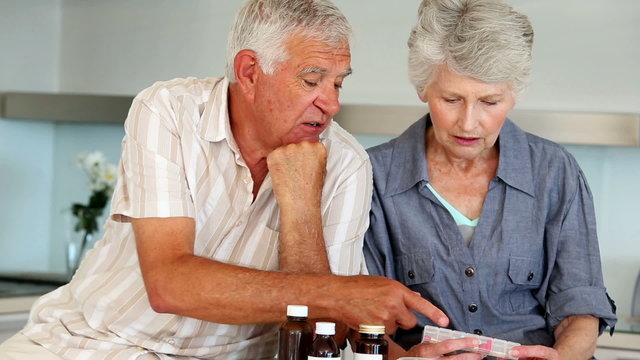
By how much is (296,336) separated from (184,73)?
2.46 m

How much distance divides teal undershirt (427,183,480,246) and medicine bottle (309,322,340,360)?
72cm

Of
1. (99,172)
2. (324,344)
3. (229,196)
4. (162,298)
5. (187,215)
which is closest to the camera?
(324,344)

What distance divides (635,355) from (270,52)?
5.26ft

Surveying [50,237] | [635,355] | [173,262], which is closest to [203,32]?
[50,237]

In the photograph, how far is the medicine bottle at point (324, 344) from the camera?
1508 millimetres

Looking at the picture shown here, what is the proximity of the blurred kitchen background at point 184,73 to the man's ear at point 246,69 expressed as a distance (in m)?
1.50

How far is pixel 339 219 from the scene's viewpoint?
6.61 ft

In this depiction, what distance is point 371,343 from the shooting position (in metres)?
1.53

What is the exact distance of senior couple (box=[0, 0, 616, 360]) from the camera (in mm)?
1813

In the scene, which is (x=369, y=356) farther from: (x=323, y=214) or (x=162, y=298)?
(x=323, y=214)

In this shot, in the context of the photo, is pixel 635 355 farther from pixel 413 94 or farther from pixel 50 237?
pixel 50 237

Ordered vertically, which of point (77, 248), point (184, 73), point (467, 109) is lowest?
point (77, 248)

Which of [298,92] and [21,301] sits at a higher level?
[298,92]

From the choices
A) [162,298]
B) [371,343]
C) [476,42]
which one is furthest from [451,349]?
[476,42]
